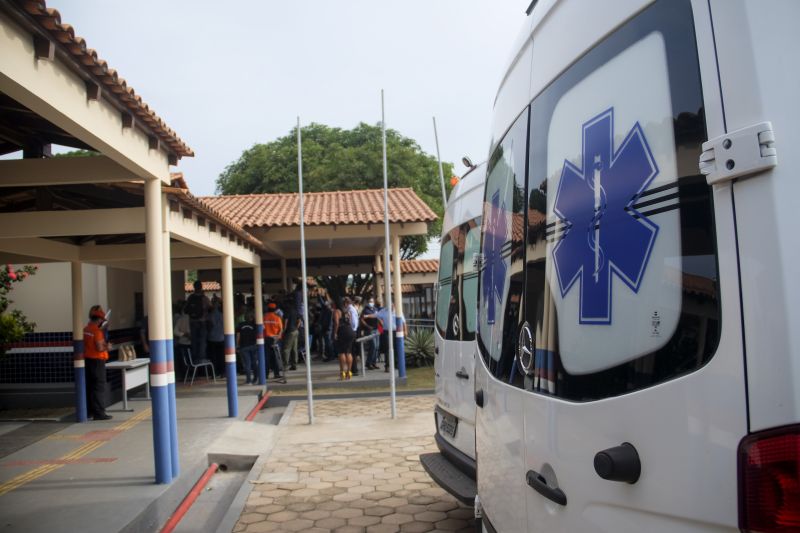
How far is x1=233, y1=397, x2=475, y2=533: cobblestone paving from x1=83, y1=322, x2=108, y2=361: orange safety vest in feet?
11.0

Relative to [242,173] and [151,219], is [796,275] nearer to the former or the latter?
[151,219]

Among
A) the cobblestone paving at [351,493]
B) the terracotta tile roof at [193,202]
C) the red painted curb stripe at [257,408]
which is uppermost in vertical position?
the terracotta tile roof at [193,202]

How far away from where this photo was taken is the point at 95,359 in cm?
945

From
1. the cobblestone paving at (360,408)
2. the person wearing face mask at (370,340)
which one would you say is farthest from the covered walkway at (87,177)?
the person wearing face mask at (370,340)

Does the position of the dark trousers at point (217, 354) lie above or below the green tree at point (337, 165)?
below

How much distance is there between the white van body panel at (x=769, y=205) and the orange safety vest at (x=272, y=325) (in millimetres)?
12895

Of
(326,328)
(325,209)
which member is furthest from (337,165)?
(325,209)

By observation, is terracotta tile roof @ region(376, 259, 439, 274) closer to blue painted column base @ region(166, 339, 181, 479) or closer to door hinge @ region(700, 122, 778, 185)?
blue painted column base @ region(166, 339, 181, 479)

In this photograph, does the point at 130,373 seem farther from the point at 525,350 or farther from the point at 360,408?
the point at 525,350

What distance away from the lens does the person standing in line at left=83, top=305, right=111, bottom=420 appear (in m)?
9.42

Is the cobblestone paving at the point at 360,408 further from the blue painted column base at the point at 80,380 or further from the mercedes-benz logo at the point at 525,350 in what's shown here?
the mercedes-benz logo at the point at 525,350

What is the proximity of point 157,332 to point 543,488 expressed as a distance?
5.08m

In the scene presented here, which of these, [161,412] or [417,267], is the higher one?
[417,267]

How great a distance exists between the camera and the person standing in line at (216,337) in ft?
47.1
